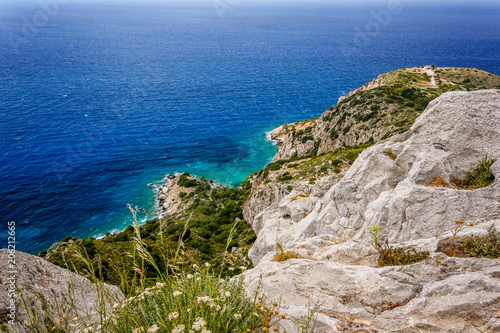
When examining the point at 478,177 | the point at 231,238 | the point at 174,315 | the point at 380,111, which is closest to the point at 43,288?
the point at 174,315

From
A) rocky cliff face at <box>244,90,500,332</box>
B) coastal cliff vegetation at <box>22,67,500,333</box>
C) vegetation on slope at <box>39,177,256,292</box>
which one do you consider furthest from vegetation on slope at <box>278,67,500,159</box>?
rocky cliff face at <box>244,90,500,332</box>

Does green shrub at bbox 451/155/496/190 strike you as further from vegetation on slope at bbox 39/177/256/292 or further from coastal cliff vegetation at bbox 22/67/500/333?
vegetation on slope at bbox 39/177/256/292

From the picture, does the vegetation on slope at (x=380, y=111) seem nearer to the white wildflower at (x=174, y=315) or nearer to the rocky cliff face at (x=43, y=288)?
the rocky cliff face at (x=43, y=288)

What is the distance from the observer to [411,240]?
35.4 feet

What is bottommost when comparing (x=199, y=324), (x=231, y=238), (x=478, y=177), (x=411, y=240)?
(x=231, y=238)

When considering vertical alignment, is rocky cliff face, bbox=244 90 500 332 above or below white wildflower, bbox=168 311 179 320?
below

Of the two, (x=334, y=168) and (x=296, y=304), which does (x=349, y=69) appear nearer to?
(x=334, y=168)

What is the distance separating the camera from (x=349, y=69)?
179 metres

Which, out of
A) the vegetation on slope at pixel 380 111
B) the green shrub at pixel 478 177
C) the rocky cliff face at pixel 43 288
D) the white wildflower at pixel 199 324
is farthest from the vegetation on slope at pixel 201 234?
the vegetation on slope at pixel 380 111

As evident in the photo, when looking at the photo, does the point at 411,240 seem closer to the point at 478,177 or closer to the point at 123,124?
the point at 478,177

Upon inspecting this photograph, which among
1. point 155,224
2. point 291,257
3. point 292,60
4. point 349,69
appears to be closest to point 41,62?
point 292,60

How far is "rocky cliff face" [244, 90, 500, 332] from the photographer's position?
6.60m

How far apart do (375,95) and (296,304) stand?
6218 centimetres

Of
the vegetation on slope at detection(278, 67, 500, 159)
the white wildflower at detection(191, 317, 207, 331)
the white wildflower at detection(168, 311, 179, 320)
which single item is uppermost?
the white wildflower at detection(168, 311, 179, 320)
